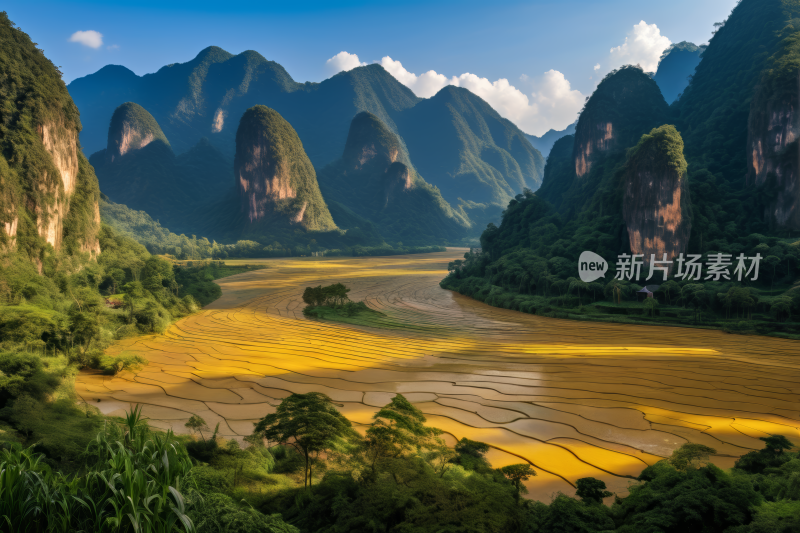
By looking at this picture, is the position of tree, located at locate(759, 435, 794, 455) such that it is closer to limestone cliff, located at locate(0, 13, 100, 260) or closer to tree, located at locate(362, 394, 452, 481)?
tree, located at locate(362, 394, 452, 481)

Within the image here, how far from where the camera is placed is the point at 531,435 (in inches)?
303

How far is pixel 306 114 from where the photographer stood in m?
182

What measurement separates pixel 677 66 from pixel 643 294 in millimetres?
71797

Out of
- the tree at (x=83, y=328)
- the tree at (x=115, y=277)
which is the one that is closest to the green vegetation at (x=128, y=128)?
the tree at (x=115, y=277)

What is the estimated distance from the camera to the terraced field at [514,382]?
7.52 meters

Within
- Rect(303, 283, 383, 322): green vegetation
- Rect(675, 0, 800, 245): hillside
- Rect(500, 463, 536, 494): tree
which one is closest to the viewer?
Rect(500, 463, 536, 494): tree

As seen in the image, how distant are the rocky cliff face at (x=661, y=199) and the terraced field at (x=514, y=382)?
1045cm

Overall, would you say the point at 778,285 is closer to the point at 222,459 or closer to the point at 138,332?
the point at 222,459

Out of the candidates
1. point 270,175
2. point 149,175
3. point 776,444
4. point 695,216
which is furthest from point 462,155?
point 776,444

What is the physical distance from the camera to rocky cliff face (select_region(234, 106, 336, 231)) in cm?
8112

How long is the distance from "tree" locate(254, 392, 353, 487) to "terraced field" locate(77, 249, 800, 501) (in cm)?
287

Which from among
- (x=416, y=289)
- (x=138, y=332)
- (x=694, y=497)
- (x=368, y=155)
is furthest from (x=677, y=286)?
(x=368, y=155)

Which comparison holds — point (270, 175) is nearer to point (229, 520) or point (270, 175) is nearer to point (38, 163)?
point (38, 163)

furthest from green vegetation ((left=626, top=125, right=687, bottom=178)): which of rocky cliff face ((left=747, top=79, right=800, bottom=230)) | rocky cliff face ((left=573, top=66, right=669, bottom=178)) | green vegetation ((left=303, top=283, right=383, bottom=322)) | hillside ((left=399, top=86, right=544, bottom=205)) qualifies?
hillside ((left=399, top=86, right=544, bottom=205))
